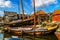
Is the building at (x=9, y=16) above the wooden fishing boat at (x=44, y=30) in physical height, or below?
above

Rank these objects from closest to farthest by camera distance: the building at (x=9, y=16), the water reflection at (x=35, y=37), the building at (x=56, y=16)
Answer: the building at (x=56, y=16) → the water reflection at (x=35, y=37) → the building at (x=9, y=16)

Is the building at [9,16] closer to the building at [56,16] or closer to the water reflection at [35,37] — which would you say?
the water reflection at [35,37]

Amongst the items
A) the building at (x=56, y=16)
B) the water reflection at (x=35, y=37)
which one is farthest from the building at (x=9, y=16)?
the building at (x=56, y=16)

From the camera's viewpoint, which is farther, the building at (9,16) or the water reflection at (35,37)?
the building at (9,16)

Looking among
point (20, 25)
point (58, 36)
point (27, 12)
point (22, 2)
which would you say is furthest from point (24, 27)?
point (58, 36)

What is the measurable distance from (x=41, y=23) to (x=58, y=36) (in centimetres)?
50

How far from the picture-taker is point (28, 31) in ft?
12.0

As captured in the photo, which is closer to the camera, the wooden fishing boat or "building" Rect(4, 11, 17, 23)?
the wooden fishing boat

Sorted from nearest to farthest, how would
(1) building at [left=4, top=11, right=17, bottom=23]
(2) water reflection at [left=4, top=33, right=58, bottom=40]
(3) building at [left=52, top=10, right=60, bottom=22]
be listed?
(3) building at [left=52, top=10, right=60, bottom=22]
(2) water reflection at [left=4, top=33, right=58, bottom=40]
(1) building at [left=4, top=11, right=17, bottom=23]

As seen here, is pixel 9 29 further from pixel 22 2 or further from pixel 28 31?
pixel 22 2

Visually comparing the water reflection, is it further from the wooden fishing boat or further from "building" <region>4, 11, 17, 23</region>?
"building" <region>4, 11, 17, 23</region>

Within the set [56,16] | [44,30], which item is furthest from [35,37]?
[56,16]

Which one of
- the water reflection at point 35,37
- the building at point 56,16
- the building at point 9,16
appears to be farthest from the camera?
the building at point 9,16

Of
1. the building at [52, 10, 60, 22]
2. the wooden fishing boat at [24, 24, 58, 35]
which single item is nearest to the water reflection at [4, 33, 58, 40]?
the wooden fishing boat at [24, 24, 58, 35]
